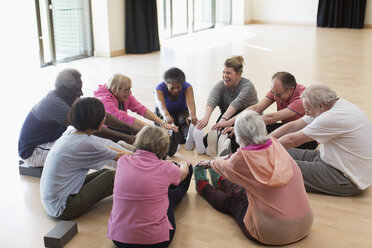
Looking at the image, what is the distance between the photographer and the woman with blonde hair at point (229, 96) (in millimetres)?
4023

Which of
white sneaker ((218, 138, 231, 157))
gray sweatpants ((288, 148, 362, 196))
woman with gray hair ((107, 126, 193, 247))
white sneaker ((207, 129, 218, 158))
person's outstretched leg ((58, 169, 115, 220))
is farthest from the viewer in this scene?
white sneaker ((207, 129, 218, 158))

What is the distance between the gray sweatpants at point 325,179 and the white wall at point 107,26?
627 cm

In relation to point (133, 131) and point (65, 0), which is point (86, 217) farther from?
point (65, 0)

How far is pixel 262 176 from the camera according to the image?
2.48 m

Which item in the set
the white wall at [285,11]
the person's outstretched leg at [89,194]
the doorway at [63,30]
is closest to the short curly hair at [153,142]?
the person's outstretched leg at [89,194]

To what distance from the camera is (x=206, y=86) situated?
6.41 metres

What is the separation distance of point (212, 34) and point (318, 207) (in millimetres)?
9251

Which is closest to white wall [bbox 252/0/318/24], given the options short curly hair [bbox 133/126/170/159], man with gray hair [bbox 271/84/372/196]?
man with gray hair [bbox 271/84/372/196]

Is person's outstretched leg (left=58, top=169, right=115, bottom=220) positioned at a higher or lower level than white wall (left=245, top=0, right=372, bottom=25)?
lower

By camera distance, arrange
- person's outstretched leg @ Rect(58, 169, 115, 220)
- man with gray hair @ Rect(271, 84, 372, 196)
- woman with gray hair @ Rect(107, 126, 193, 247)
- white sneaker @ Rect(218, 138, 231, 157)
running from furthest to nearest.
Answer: white sneaker @ Rect(218, 138, 231, 157), man with gray hair @ Rect(271, 84, 372, 196), person's outstretched leg @ Rect(58, 169, 115, 220), woman with gray hair @ Rect(107, 126, 193, 247)

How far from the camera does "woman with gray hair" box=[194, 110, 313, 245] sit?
2.49 m

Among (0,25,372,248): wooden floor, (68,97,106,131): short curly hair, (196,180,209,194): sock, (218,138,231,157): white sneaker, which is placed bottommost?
(0,25,372,248): wooden floor

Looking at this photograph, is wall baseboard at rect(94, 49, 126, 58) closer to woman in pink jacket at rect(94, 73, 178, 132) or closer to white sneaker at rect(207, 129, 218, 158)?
woman in pink jacket at rect(94, 73, 178, 132)

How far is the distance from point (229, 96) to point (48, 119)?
5.34 ft
